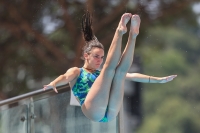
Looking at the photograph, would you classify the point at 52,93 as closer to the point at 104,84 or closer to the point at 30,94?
the point at 30,94

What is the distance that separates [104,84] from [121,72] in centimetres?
20

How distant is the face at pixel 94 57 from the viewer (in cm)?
585

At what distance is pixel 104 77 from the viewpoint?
559cm

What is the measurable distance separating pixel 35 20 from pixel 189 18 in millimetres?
4794

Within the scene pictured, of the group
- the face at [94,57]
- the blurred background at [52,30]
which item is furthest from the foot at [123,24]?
the blurred background at [52,30]

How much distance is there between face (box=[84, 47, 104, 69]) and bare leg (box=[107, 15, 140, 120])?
0.34m

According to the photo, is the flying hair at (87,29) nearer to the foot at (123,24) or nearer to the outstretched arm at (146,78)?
the outstretched arm at (146,78)

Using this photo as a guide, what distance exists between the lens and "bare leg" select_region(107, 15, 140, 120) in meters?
5.48

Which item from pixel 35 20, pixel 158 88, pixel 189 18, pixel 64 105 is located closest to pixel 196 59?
pixel 158 88

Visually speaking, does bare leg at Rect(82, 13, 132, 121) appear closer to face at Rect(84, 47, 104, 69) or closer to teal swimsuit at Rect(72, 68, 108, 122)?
teal swimsuit at Rect(72, 68, 108, 122)

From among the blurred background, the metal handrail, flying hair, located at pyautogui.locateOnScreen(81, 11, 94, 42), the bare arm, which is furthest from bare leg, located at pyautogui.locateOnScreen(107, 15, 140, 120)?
the blurred background

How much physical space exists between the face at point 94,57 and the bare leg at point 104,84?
0.91 feet

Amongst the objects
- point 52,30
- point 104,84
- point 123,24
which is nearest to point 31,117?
point 104,84

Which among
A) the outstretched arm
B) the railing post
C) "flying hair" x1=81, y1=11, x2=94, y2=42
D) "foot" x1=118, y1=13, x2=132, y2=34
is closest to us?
"foot" x1=118, y1=13, x2=132, y2=34
